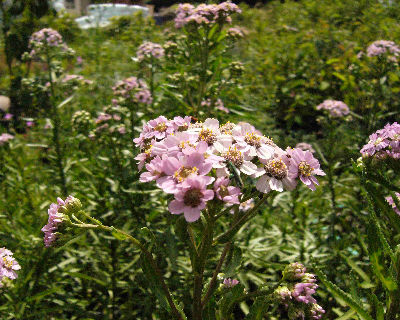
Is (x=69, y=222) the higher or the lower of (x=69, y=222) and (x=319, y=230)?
the higher

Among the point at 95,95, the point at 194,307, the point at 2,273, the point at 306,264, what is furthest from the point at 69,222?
the point at 95,95

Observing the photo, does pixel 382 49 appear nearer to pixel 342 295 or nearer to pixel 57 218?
pixel 342 295

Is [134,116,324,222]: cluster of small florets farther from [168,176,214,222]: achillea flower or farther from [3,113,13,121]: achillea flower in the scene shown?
[3,113,13,121]: achillea flower

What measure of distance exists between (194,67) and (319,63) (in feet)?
12.5

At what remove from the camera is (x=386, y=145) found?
1.65 metres

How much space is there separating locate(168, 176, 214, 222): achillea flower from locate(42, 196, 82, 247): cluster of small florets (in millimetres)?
440

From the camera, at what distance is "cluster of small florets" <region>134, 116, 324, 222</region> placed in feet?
3.90

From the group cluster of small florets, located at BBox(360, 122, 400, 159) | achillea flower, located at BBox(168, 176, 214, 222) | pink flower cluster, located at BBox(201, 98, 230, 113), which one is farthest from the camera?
pink flower cluster, located at BBox(201, 98, 230, 113)

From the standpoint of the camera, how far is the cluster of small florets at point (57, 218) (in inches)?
52.6

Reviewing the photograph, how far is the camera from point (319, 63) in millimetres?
6484

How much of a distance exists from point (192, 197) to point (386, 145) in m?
1.00

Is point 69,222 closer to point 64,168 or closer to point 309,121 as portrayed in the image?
point 64,168

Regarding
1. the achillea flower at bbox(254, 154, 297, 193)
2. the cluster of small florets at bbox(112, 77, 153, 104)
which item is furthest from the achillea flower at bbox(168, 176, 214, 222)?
the cluster of small florets at bbox(112, 77, 153, 104)

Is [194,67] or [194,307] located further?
[194,67]
